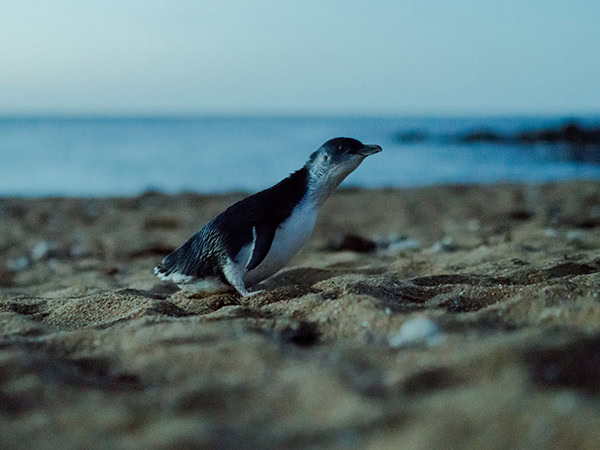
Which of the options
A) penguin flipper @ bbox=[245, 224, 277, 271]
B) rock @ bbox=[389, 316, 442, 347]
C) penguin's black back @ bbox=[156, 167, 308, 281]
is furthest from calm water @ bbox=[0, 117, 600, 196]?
rock @ bbox=[389, 316, 442, 347]

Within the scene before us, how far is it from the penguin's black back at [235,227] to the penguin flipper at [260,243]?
0.04 feet

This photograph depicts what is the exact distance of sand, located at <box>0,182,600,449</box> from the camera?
1377 mm

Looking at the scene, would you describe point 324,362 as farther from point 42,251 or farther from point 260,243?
point 42,251

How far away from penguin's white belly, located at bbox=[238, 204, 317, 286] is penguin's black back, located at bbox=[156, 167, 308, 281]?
0.03 m

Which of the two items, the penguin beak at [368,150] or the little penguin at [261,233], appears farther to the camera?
the penguin beak at [368,150]

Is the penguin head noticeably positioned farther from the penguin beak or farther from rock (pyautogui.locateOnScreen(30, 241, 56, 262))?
rock (pyautogui.locateOnScreen(30, 241, 56, 262))

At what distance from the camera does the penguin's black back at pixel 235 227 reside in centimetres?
290

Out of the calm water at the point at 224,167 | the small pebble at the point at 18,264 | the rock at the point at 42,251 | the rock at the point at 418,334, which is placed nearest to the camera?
the rock at the point at 418,334

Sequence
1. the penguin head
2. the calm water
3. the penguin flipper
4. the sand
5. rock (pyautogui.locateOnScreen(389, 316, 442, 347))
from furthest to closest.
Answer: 1. the calm water
2. the penguin head
3. the penguin flipper
4. rock (pyautogui.locateOnScreen(389, 316, 442, 347))
5. the sand

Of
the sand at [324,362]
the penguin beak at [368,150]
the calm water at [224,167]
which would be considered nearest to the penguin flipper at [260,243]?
the sand at [324,362]

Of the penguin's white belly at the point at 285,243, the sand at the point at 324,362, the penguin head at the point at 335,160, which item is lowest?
the sand at the point at 324,362

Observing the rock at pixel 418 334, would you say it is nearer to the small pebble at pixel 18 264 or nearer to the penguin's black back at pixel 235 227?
the penguin's black back at pixel 235 227

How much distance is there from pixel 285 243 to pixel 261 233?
13 centimetres

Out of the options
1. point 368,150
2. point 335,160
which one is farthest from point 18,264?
point 368,150
